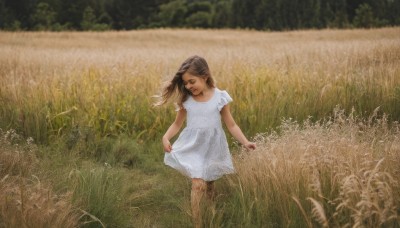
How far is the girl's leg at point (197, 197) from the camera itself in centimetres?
251

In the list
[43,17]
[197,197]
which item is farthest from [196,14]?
[197,197]

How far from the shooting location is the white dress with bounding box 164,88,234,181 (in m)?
3.00

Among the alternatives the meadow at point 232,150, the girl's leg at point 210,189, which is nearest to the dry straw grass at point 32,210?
the meadow at point 232,150

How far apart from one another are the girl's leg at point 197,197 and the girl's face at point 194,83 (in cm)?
69

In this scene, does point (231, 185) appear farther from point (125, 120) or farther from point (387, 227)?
point (125, 120)

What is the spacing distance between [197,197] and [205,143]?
20.5 inches

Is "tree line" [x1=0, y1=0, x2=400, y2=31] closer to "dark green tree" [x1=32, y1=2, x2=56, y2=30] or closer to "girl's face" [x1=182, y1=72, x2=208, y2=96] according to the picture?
"dark green tree" [x1=32, y1=2, x2=56, y2=30]

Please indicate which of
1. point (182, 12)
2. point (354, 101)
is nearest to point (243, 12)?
point (182, 12)

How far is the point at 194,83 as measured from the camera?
307 centimetres

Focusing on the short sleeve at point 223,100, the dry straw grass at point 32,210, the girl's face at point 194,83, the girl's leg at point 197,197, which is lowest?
the girl's leg at point 197,197

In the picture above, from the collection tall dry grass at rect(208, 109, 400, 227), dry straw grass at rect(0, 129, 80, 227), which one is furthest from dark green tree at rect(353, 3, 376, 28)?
dry straw grass at rect(0, 129, 80, 227)

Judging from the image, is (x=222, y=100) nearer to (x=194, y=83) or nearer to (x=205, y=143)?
(x=194, y=83)

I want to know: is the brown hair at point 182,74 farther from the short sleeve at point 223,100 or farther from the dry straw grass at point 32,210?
the dry straw grass at point 32,210

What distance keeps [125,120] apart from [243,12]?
5132cm
